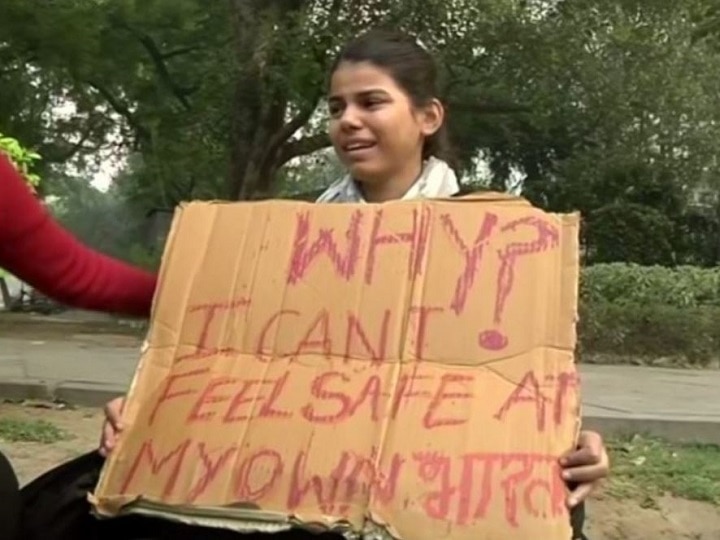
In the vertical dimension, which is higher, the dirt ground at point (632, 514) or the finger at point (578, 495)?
the dirt ground at point (632, 514)

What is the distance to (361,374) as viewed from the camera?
187 cm

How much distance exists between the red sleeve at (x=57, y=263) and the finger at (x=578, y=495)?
0.76 m

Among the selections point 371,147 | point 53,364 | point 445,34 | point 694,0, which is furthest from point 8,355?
point 371,147

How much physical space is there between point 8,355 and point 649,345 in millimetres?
5239

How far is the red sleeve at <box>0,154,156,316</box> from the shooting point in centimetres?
196

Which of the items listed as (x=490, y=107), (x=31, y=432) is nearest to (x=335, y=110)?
(x=31, y=432)

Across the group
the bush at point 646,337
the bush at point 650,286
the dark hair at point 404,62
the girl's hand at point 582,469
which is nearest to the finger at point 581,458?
the girl's hand at point 582,469

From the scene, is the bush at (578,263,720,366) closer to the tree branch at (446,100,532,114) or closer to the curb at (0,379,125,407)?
the tree branch at (446,100,532,114)

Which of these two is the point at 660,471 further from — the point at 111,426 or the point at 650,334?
the point at 650,334

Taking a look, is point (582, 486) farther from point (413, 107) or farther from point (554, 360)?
point (413, 107)

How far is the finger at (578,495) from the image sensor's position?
1.74m

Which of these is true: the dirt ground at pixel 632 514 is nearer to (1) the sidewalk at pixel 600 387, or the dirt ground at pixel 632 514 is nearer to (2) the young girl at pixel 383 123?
(1) the sidewalk at pixel 600 387

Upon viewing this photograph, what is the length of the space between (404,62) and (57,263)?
0.68 meters

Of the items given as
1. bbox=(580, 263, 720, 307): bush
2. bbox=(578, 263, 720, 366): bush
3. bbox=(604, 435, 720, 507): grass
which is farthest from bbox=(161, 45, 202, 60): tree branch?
bbox=(604, 435, 720, 507): grass
